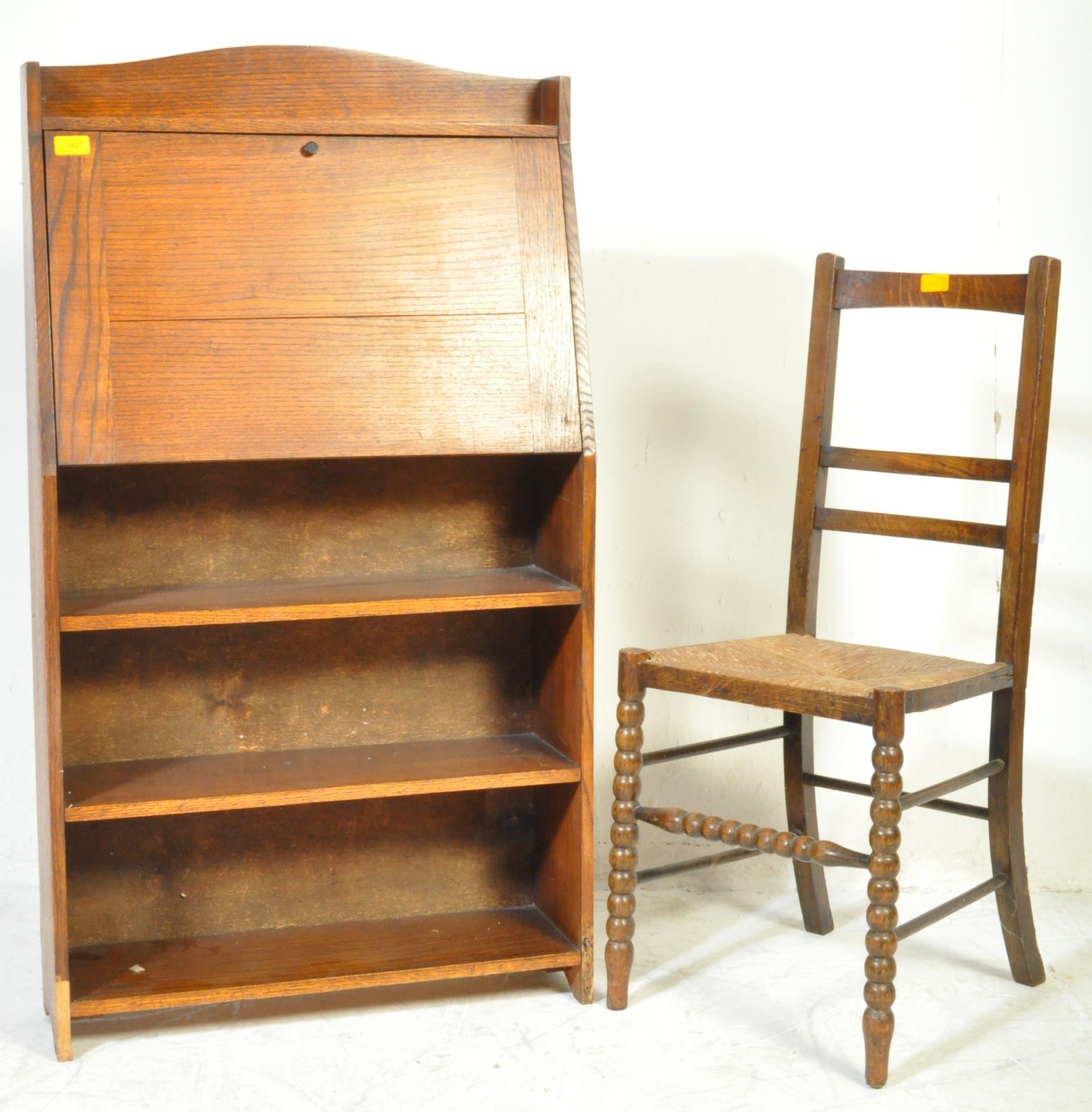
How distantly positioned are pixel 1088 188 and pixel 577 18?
1.15 meters

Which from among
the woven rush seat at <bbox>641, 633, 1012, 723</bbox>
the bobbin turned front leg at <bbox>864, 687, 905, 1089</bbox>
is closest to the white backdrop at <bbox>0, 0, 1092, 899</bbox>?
the woven rush seat at <bbox>641, 633, 1012, 723</bbox>

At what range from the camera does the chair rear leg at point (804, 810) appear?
2707mm

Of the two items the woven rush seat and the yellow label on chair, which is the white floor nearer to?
the woven rush seat

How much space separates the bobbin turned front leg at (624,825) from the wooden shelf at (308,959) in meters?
0.09

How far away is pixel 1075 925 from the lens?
2.85 meters

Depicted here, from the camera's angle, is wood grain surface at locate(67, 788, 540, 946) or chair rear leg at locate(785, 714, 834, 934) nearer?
wood grain surface at locate(67, 788, 540, 946)

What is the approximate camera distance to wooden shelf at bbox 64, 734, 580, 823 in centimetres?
223

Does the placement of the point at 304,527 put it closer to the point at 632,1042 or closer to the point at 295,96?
the point at 295,96

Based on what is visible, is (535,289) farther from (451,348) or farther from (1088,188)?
(1088,188)

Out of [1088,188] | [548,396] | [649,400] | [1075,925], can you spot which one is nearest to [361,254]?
[548,396]

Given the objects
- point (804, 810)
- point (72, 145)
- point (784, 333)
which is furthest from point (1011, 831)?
point (72, 145)

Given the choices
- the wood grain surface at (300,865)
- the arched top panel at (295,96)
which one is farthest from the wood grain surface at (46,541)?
the wood grain surface at (300,865)

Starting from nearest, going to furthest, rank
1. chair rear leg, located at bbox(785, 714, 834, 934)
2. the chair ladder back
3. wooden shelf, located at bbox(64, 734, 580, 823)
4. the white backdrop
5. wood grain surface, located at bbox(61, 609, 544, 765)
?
1. wooden shelf, located at bbox(64, 734, 580, 823)
2. the chair ladder back
3. wood grain surface, located at bbox(61, 609, 544, 765)
4. chair rear leg, located at bbox(785, 714, 834, 934)
5. the white backdrop

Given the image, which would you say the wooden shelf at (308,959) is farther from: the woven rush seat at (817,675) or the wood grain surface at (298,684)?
the woven rush seat at (817,675)
